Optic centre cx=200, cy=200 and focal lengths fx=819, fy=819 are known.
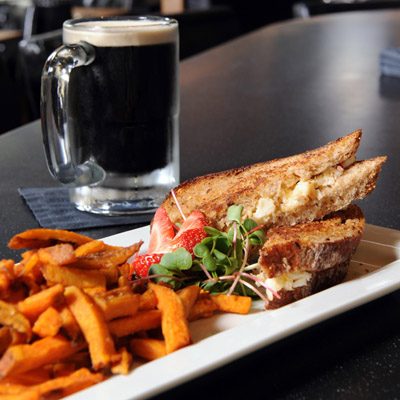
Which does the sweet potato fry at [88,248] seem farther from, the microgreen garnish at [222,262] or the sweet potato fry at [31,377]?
the sweet potato fry at [31,377]

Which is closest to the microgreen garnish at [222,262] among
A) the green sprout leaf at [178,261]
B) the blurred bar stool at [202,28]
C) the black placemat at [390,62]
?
the green sprout leaf at [178,261]

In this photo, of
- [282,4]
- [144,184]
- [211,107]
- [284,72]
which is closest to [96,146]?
[144,184]

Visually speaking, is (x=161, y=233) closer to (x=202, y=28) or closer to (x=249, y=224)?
(x=249, y=224)

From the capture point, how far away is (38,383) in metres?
0.76

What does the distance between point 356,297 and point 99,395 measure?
1.04ft

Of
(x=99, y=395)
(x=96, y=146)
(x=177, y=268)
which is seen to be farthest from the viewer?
(x=96, y=146)

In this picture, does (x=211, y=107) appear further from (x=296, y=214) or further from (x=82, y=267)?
(x=82, y=267)

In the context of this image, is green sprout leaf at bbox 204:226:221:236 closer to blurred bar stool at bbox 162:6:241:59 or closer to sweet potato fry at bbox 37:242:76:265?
sweet potato fry at bbox 37:242:76:265

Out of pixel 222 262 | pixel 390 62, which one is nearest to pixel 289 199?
pixel 222 262

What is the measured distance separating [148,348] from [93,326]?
64mm

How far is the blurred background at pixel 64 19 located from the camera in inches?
129

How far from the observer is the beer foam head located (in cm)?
132

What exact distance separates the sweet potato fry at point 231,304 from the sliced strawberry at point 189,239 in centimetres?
14

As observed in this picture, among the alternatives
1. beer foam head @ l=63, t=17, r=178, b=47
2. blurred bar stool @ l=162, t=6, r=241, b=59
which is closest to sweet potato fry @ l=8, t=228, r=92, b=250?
beer foam head @ l=63, t=17, r=178, b=47
